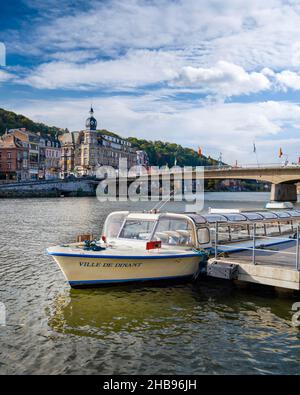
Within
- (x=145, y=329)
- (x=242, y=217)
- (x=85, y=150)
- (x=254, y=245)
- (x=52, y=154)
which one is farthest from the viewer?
(x=85, y=150)

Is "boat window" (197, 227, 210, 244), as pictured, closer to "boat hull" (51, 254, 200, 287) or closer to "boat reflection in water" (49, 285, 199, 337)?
"boat hull" (51, 254, 200, 287)

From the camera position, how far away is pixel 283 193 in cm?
9394

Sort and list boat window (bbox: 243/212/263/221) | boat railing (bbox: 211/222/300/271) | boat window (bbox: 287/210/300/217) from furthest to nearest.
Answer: boat window (bbox: 287/210/300/217) → boat window (bbox: 243/212/263/221) → boat railing (bbox: 211/222/300/271)

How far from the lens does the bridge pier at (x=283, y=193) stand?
299ft

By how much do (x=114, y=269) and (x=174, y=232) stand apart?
12.7 feet

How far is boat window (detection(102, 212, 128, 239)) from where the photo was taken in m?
20.4

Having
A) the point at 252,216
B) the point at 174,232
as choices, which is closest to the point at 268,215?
the point at 252,216

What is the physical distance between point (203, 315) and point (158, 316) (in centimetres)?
158

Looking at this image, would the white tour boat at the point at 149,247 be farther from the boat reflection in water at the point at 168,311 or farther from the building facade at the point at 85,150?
the building facade at the point at 85,150

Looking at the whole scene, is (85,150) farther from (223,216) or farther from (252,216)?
(223,216)

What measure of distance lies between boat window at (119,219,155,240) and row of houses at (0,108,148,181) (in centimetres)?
11064

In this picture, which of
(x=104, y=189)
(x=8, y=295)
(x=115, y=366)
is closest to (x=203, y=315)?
(x=115, y=366)

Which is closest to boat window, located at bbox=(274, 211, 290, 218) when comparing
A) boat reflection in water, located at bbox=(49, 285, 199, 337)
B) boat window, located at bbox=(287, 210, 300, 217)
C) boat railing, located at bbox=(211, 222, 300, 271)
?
boat window, located at bbox=(287, 210, 300, 217)
